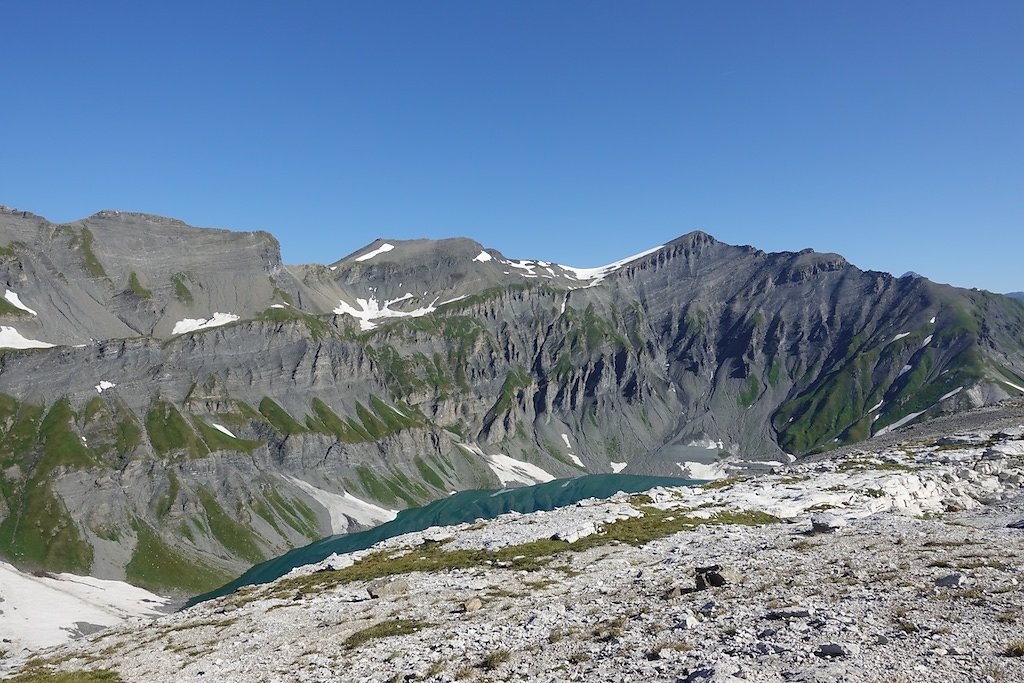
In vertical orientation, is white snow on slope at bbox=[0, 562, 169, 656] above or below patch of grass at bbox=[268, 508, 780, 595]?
below

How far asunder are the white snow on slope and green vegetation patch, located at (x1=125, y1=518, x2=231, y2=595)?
527 centimetres

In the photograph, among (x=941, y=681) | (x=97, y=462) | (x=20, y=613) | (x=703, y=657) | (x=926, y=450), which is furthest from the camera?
(x=97, y=462)

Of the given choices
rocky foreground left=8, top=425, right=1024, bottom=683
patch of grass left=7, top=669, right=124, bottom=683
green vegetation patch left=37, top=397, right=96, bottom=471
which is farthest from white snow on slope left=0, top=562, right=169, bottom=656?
rocky foreground left=8, top=425, right=1024, bottom=683

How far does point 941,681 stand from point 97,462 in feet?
735

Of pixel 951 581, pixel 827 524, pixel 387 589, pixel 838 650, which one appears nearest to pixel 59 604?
pixel 387 589

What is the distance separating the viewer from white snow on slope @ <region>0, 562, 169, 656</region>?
108 m

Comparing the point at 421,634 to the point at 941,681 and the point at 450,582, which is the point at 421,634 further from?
the point at 941,681

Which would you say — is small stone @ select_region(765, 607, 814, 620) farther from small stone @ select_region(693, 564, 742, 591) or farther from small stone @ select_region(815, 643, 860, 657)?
small stone @ select_region(693, 564, 742, 591)

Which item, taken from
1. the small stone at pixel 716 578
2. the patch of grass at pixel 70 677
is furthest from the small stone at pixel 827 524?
the patch of grass at pixel 70 677

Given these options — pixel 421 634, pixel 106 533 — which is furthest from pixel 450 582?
pixel 106 533

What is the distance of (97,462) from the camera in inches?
7687

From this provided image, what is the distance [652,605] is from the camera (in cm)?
2814

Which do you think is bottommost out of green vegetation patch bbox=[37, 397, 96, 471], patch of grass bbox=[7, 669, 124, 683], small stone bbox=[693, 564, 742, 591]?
patch of grass bbox=[7, 669, 124, 683]

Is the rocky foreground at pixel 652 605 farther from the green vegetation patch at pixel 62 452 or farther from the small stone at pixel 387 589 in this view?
the green vegetation patch at pixel 62 452
